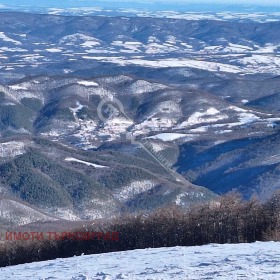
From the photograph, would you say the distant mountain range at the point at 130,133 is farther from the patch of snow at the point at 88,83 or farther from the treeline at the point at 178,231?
the treeline at the point at 178,231

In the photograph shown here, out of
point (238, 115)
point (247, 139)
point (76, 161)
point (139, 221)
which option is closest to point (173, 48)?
point (238, 115)

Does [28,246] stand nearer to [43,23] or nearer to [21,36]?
[21,36]

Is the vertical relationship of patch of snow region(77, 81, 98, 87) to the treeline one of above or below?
below

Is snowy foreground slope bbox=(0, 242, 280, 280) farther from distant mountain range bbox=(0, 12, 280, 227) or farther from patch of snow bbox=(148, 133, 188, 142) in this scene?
patch of snow bbox=(148, 133, 188, 142)

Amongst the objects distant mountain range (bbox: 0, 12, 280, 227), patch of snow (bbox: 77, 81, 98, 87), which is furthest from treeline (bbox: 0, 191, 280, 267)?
patch of snow (bbox: 77, 81, 98, 87)

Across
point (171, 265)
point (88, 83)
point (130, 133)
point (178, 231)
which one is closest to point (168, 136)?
point (130, 133)

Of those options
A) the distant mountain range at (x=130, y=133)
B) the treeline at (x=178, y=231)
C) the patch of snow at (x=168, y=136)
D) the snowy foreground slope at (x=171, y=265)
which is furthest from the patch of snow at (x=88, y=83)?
the snowy foreground slope at (x=171, y=265)

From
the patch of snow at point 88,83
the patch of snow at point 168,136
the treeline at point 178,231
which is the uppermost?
the treeline at point 178,231
